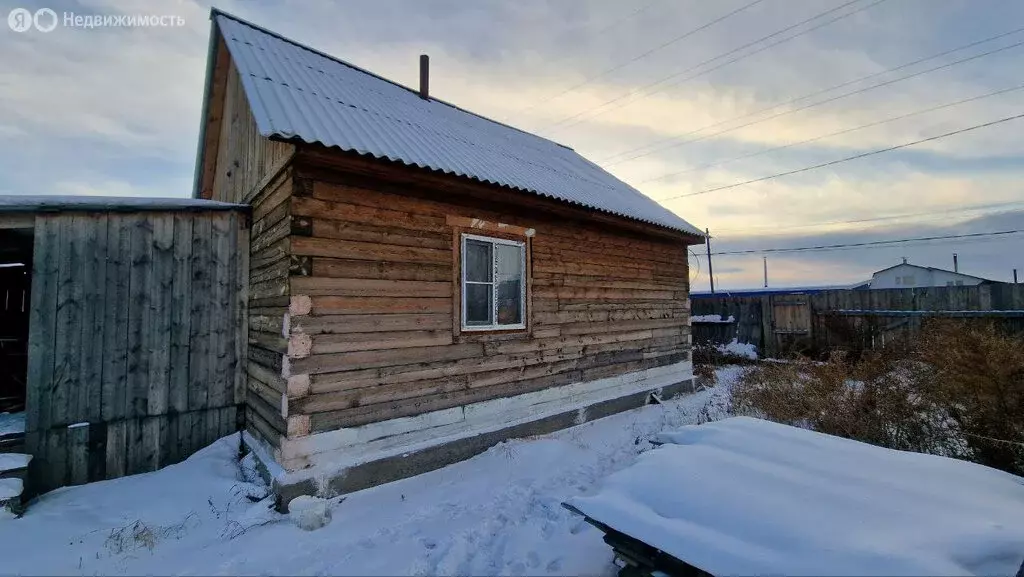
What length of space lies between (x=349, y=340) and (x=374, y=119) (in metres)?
3.19

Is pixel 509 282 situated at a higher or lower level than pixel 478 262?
lower

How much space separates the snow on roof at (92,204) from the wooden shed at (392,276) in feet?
2.65

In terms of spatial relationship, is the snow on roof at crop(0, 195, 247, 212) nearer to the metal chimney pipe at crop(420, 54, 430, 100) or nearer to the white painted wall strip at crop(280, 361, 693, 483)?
the white painted wall strip at crop(280, 361, 693, 483)

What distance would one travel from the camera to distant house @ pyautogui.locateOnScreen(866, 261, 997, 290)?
3475 cm

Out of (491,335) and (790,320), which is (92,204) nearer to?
(491,335)

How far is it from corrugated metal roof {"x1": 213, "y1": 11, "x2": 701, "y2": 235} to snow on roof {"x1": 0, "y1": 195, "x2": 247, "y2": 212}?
5.27 ft

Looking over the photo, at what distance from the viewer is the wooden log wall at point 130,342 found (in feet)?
14.8

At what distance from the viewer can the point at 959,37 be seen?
13500 mm

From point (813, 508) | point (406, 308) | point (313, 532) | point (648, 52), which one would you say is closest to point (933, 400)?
point (813, 508)

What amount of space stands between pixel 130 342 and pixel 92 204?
154 centimetres

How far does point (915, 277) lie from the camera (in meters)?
36.7

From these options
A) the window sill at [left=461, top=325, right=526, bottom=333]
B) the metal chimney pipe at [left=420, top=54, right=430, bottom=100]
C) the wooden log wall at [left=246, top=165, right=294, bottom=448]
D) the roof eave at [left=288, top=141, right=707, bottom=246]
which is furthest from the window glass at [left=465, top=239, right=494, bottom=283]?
the metal chimney pipe at [left=420, top=54, right=430, bottom=100]

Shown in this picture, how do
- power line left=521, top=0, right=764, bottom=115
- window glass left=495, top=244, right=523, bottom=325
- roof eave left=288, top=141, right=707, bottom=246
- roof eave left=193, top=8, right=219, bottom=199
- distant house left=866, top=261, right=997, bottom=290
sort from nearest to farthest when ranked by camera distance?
roof eave left=288, top=141, right=707, bottom=246
window glass left=495, top=244, right=523, bottom=325
roof eave left=193, top=8, right=219, bottom=199
power line left=521, top=0, right=764, bottom=115
distant house left=866, top=261, right=997, bottom=290

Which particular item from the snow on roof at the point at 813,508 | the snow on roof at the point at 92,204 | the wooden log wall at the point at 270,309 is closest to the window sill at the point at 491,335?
the wooden log wall at the point at 270,309
